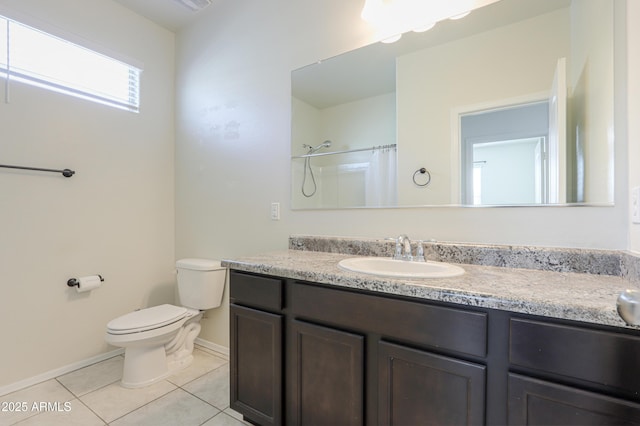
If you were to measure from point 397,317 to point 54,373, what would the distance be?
242 centimetres

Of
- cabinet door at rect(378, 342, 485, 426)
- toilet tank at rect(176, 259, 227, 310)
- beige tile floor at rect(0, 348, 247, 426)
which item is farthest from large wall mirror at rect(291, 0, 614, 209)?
beige tile floor at rect(0, 348, 247, 426)

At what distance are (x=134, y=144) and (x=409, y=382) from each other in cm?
262

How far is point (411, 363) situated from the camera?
0.96 metres

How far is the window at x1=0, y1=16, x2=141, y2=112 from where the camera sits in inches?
72.8

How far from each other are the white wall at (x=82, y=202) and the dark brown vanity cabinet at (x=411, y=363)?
1.47m

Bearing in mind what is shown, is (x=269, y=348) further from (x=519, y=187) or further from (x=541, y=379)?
(x=519, y=187)

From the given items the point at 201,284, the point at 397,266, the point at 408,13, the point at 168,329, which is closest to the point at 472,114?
the point at 408,13

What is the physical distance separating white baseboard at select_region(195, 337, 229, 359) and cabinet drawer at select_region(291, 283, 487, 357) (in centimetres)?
140

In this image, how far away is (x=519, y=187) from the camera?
128cm

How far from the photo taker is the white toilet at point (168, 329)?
1.78 meters

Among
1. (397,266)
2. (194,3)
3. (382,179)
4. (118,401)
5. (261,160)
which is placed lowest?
(118,401)

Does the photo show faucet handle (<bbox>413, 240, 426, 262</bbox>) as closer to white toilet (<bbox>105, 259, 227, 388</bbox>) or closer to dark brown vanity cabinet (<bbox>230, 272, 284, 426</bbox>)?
dark brown vanity cabinet (<bbox>230, 272, 284, 426</bbox>)

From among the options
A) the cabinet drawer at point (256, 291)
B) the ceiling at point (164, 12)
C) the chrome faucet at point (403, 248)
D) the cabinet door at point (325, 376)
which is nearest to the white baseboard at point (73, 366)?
the cabinet drawer at point (256, 291)

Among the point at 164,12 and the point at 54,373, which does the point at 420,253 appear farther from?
the point at 164,12
